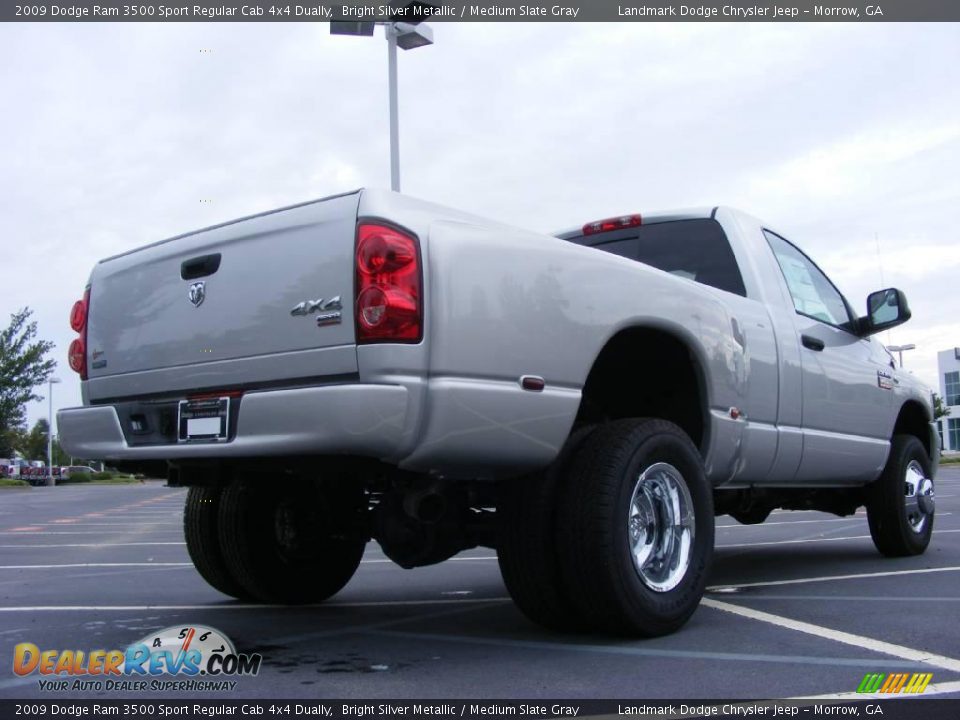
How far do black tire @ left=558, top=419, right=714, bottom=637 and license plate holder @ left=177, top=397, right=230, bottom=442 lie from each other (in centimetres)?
129

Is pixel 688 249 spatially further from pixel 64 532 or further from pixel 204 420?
pixel 64 532

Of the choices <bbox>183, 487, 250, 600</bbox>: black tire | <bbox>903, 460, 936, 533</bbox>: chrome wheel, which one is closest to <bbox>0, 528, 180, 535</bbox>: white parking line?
<bbox>183, 487, 250, 600</bbox>: black tire

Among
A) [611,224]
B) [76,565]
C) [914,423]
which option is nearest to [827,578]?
[914,423]

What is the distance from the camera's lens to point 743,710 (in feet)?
9.73

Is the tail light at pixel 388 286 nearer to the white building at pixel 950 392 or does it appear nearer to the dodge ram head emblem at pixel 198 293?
the dodge ram head emblem at pixel 198 293

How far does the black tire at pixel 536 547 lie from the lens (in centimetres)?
384

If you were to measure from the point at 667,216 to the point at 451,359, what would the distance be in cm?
276

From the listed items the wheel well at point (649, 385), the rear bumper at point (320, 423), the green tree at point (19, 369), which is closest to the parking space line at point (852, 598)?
the wheel well at point (649, 385)

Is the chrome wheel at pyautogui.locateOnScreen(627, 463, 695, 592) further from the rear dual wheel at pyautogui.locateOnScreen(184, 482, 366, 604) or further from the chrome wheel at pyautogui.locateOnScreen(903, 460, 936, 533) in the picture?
the chrome wheel at pyautogui.locateOnScreen(903, 460, 936, 533)

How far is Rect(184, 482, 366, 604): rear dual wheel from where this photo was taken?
5062 mm

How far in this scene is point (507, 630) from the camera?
14.5ft

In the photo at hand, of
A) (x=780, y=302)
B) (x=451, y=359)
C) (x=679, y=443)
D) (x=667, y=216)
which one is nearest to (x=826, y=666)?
(x=679, y=443)

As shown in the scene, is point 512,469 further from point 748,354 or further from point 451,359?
point 748,354

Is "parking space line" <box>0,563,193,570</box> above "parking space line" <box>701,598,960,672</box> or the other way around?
the other way around
